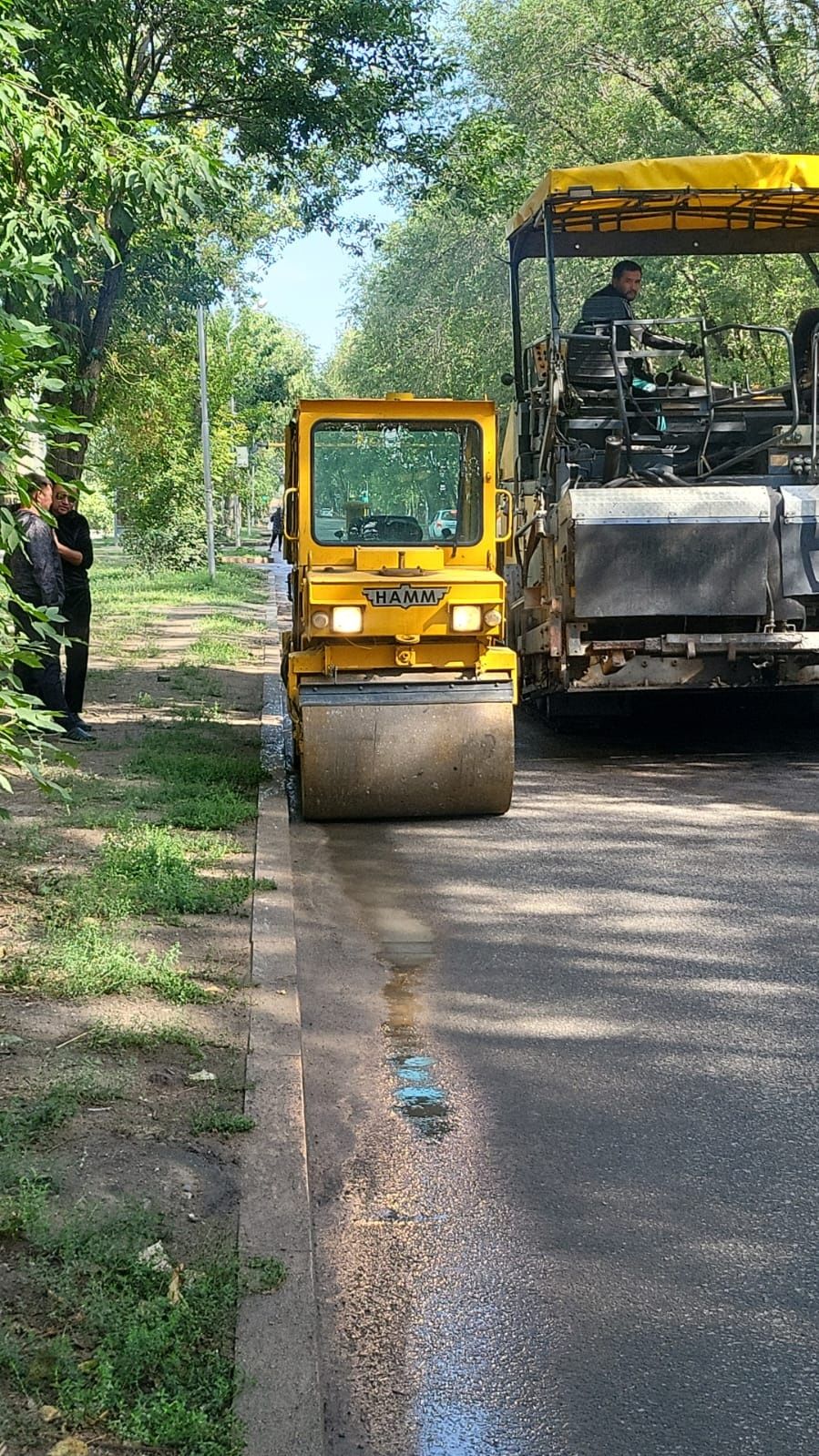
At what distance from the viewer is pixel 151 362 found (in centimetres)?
2600

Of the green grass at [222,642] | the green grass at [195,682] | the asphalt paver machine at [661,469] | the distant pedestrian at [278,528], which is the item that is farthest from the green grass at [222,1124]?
the green grass at [222,642]

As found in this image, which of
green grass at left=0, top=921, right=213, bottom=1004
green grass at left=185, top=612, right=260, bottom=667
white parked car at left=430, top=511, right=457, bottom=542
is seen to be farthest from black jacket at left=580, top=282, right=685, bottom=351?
green grass at left=0, top=921, right=213, bottom=1004

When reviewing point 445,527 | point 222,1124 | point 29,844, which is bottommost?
point 222,1124

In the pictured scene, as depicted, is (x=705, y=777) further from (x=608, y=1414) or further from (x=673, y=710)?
(x=608, y=1414)

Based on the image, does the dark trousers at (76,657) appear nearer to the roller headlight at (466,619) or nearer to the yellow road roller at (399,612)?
the yellow road roller at (399,612)

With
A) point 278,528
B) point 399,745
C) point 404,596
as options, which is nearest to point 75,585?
point 404,596

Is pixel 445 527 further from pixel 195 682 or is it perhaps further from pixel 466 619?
pixel 195 682

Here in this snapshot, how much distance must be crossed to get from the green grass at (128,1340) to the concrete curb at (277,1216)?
0.06m

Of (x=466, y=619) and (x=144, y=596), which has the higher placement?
(x=144, y=596)

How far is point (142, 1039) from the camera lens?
5.15 m

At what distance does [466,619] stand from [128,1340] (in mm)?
6083

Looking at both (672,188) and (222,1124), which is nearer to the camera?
(222,1124)

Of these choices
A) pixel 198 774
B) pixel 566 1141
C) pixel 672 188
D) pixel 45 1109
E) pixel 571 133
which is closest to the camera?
pixel 45 1109

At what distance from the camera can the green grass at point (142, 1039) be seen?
5105 mm
